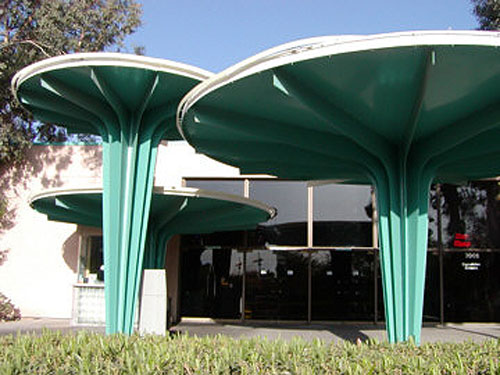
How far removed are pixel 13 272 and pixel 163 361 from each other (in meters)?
17.5

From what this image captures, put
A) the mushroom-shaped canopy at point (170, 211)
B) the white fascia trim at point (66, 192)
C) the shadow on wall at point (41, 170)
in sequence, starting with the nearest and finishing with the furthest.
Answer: the white fascia trim at point (66, 192) < the mushroom-shaped canopy at point (170, 211) < the shadow on wall at point (41, 170)

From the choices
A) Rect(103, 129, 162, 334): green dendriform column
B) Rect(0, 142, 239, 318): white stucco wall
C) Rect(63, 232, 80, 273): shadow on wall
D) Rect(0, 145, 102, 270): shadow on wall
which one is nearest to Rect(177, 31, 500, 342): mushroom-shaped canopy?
Rect(103, 129, 162, 334): green dendriform column

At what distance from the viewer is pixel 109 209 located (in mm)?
12461

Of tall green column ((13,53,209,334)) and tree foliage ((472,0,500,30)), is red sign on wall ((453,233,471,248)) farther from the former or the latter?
tall green column ((13,53,209,334))

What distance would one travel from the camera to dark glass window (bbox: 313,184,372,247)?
1975 cm

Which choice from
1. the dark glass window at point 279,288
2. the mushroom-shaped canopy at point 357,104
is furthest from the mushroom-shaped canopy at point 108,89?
the dark glass window at point 279,288

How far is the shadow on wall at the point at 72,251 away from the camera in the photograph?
20562mm

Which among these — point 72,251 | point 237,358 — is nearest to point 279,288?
point 72,251

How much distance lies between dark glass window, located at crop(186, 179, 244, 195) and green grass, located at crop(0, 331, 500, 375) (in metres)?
14.1

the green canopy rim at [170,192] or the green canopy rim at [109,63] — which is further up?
the green canopy rim at [109,63]

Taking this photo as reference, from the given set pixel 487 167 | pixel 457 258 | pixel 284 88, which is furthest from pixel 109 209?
pixel 457 258

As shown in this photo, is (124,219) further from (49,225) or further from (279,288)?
(49,225)

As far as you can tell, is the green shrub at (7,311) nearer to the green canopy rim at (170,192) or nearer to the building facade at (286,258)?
the building facade at (286,258)

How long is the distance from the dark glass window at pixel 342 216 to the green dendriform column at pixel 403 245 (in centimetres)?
839
